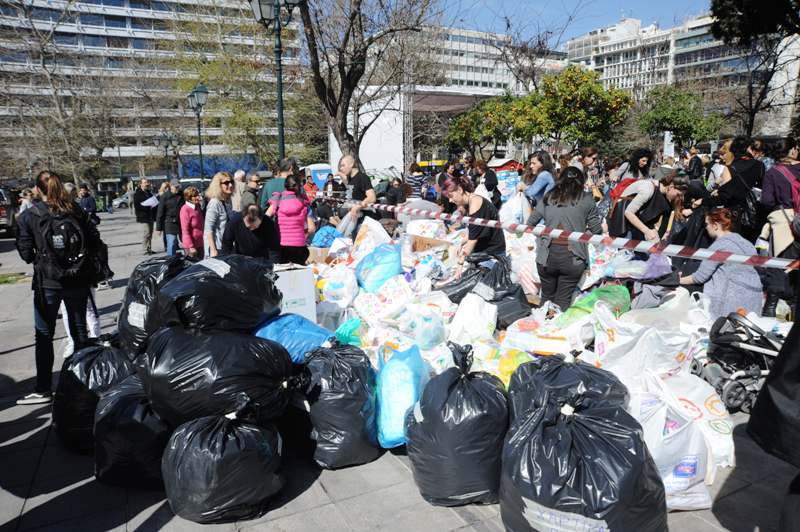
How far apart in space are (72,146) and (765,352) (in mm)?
30093

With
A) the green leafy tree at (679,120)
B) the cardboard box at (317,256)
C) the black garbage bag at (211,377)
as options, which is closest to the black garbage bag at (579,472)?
the black garbage bag at (211,377)

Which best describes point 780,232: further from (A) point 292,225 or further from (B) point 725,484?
(A) point 292,225

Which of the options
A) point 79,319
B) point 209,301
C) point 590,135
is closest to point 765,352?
point 209,301

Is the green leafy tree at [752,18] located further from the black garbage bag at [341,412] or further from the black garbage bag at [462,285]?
the black garbage bag at [341,412]

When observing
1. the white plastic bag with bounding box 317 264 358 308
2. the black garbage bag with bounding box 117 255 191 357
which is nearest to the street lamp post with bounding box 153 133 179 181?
the white plastic bag with bounding box 317 264 358 308

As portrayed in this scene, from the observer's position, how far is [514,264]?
253 inches

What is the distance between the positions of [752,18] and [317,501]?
18.7 meters

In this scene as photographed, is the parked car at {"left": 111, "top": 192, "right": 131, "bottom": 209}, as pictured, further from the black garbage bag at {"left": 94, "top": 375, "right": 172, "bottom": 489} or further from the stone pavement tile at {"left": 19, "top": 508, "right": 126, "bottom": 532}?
the stone pavement tile at {"left": 19, "top": 508, "right": 126, "bottom": 532}

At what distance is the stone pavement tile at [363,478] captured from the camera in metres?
3.05

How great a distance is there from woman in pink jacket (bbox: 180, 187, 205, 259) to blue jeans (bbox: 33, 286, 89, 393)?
316 cm

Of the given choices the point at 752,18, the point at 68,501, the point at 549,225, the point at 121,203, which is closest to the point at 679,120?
the point at 752,18

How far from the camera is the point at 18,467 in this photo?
3387 mm

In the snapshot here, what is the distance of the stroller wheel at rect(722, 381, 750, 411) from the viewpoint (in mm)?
3605

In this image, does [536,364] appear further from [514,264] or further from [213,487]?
[514,264]
